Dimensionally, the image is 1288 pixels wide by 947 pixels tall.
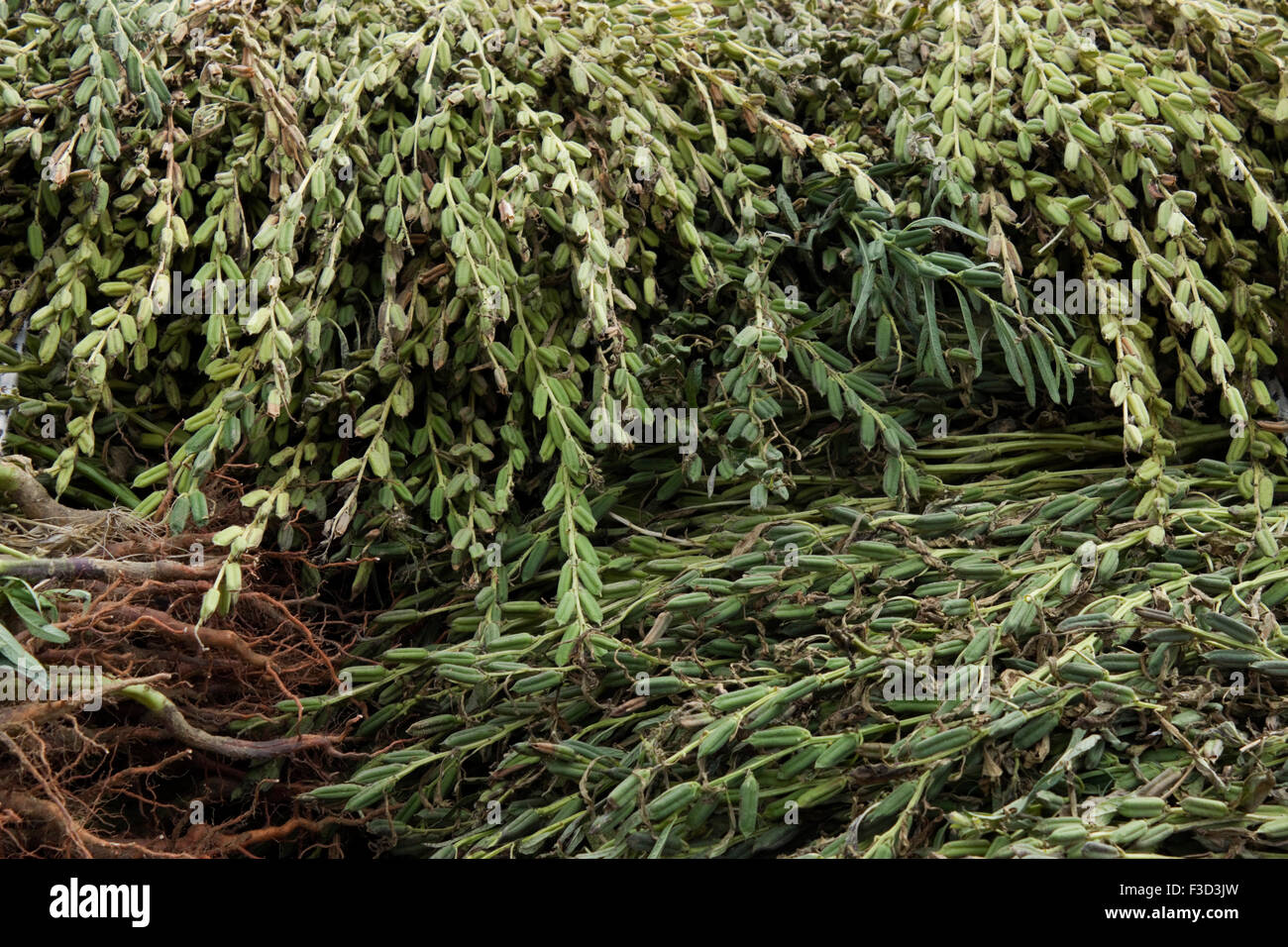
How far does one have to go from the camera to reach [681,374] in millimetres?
1442

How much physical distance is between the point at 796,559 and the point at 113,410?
0.88 metres

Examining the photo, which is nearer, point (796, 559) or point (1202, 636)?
point (1202, 636)

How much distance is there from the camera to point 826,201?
60.0 inches

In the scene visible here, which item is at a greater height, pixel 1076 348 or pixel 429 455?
pixel 1076 348

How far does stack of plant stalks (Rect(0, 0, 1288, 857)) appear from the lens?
1166 mm

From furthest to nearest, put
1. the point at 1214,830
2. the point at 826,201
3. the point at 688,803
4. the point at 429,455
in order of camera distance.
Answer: the point at 826,201, the point at 429,455, the point at 688,803, the point at 1214,830

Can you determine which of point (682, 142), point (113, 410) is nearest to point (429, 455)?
point (113, 410)

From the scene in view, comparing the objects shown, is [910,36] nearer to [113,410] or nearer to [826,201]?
[826,201]

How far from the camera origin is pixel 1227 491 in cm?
145

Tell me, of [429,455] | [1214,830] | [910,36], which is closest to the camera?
[1214,830]

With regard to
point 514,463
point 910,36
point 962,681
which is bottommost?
point 962,681

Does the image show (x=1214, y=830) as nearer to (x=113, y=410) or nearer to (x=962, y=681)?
(x=962, y=681)

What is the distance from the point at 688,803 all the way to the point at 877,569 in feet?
1.26

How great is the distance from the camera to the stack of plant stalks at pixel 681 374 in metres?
1.17
